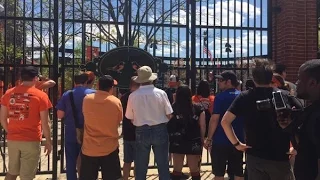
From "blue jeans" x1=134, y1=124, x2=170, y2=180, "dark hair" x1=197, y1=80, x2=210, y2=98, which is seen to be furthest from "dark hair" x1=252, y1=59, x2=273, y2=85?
"dark hair" x1=197, y1=80, x2=210, y2=98

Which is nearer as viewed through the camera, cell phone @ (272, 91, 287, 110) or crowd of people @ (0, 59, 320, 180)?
cell phone @ (272, 91, 287, 110)

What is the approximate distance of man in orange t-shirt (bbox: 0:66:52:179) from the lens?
15.6 ft

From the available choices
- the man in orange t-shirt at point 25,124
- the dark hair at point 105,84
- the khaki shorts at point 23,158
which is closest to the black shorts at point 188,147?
the dark hair at point 105,84

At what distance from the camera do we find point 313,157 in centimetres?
242

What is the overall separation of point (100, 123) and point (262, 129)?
1855mm

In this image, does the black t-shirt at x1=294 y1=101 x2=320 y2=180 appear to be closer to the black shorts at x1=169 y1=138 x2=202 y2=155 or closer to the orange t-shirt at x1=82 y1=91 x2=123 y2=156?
the orange t-shirt at x1=82 y1=91 x2=123 y2=156

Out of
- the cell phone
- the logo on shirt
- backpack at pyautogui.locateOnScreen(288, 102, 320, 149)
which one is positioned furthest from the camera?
the logo on shirt

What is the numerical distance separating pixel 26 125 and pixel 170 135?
1.81 m

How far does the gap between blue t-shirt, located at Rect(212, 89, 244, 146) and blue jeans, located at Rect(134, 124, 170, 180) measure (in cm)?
64

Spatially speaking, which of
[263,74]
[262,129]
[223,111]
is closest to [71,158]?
[223,111]

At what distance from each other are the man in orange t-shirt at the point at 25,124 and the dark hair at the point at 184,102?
5.39 ft

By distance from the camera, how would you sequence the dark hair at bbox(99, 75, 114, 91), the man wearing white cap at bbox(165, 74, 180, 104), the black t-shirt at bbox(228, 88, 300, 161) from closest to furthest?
the black t-shirt at bbox(228, 88, 300, 161) < the dark hair at bbox(99, 75, 114, 91) < the man wearing white cap at bbox(165, 74, 180, 104)

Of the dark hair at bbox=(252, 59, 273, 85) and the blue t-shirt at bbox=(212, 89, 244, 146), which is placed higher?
the dark hair at bbox=(252, 59, 273, 85)

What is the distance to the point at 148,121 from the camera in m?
4.78
